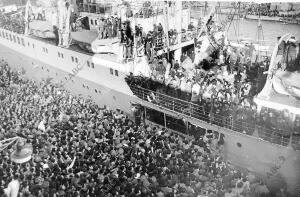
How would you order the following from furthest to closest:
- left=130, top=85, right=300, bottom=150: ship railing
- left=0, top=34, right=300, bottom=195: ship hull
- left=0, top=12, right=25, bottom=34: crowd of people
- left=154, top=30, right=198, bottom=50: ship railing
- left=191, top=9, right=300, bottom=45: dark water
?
left=191, top=9, right=300, bottom=45: dark water → left=0, top=12, right=25, bottom=34: crowd of people → left=154, top=30, right=198, bottom=50: ship railing → left=130, top=85, right=300, bottom=150: ship railing → left=0, top=34, right=300, bottom=195: ship hull

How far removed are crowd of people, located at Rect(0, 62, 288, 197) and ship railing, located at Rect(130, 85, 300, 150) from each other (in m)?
0.64

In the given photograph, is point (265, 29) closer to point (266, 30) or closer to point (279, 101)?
point (266, 30)

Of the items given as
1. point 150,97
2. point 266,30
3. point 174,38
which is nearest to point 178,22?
point 174,38

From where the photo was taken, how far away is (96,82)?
17.7m

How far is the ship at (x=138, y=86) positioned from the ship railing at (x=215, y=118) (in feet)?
0.05

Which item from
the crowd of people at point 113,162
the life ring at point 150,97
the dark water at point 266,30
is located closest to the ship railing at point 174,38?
the life ring at point 150,97

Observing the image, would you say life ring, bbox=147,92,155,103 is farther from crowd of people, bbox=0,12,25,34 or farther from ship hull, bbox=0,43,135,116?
crowd of people, bbox=0,12,25,34

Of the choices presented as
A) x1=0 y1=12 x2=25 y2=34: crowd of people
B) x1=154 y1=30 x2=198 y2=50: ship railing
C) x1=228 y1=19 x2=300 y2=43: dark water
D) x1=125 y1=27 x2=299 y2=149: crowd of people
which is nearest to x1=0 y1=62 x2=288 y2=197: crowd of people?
x1=125 y1=27 x2=299 y2=149: crowd of people

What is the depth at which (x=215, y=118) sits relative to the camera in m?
11.7

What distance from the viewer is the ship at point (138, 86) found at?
10.4m

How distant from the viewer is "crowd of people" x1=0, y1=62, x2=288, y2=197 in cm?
909

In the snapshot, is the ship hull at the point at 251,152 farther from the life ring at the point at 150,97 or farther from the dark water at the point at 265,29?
the dark water at the point at 265,29

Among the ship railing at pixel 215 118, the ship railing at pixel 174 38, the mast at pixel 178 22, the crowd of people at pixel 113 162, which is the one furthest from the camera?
the mast at pixel 178 22

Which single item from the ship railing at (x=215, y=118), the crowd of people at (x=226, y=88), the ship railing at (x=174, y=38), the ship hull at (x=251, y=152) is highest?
the ship railing at (x=174, y=38)
